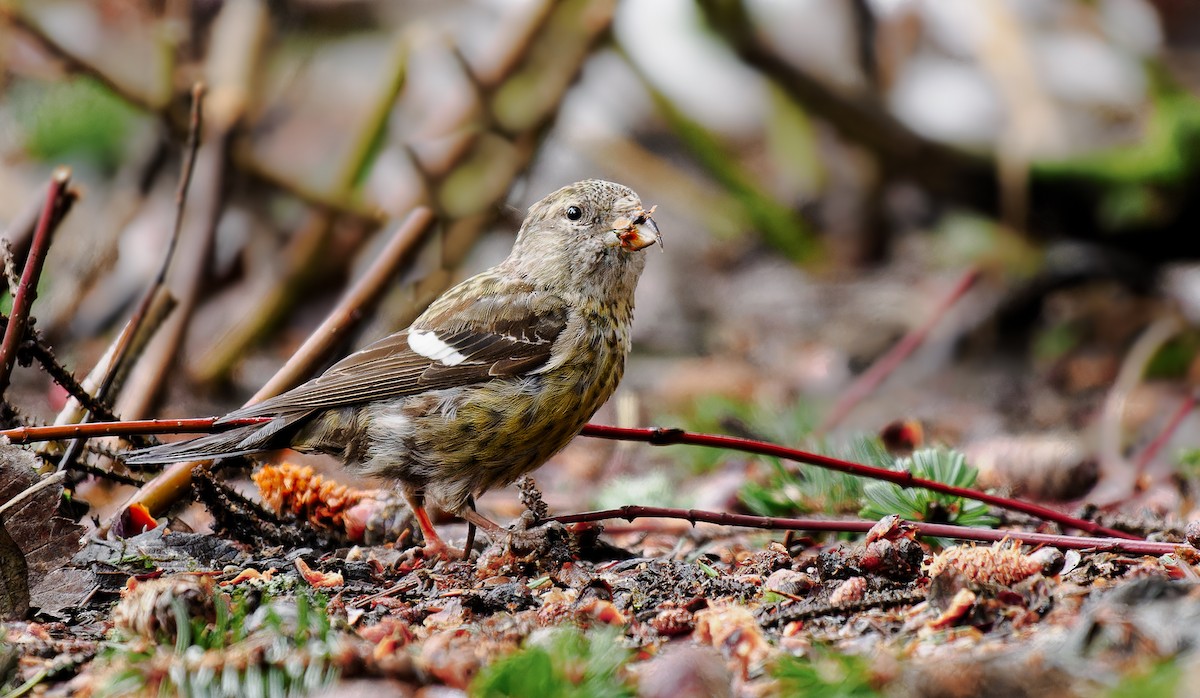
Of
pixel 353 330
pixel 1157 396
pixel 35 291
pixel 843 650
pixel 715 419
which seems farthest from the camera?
pixel 1157 396

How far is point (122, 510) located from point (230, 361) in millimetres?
2360

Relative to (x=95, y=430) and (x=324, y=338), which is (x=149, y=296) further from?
(x=95, y=430)

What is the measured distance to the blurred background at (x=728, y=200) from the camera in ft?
16.3

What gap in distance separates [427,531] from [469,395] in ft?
1.38

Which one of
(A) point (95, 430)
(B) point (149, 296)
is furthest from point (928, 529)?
(B) point (149, 296)

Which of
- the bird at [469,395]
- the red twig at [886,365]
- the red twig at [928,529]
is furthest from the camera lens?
the red twig at [886,365]

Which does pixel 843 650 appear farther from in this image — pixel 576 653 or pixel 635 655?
pixel 576 653

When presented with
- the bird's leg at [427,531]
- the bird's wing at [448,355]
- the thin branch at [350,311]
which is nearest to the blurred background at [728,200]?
the thin branch at [350,311]

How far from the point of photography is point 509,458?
3.33m

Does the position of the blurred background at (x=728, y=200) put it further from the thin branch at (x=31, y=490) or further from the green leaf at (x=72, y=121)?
the thin branch at (x=31, y=490)

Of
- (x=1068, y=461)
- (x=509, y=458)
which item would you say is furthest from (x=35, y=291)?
(x=1068, y=461)

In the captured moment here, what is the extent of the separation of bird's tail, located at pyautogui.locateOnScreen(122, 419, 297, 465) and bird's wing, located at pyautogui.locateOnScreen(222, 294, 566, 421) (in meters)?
0.11

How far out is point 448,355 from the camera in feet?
11.5

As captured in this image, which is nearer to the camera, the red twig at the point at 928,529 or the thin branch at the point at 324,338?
the red twig at the point at 928,529
